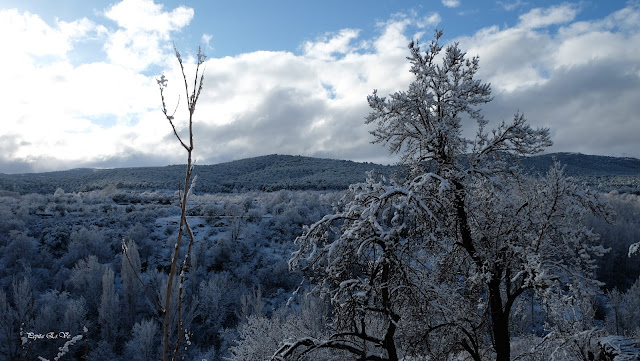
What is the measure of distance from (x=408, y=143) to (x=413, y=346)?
12.0 ft

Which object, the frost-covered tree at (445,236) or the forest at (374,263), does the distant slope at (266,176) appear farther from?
the frost-covered tree at (445,236)

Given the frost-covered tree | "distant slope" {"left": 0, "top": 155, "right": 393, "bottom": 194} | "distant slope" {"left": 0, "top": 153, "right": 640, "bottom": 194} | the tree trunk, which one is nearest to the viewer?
the frost-covered tree

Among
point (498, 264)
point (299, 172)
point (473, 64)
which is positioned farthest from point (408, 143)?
point (299, 172)

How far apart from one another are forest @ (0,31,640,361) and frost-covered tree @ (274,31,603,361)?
1.4 inches

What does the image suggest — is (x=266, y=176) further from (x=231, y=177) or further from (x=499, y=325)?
(x=499, y=325)

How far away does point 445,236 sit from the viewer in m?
5.71

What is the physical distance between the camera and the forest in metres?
4.41

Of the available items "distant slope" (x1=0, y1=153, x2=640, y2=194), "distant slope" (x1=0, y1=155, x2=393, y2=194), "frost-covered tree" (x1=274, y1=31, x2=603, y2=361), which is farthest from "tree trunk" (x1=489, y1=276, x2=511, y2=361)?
"distant slope" (x1=0, y1=155, x2=393, y2=194)

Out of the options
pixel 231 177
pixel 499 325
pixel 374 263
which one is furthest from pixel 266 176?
pixel 374 263

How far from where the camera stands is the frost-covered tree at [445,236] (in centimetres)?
440

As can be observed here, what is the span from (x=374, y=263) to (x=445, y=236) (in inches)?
74.7

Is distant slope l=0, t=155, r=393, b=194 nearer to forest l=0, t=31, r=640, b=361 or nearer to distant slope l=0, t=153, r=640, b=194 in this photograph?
distant slope l=0, t=153, r=640, b=194

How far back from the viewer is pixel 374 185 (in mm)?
5129

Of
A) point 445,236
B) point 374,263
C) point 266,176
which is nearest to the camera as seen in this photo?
point 374,263
